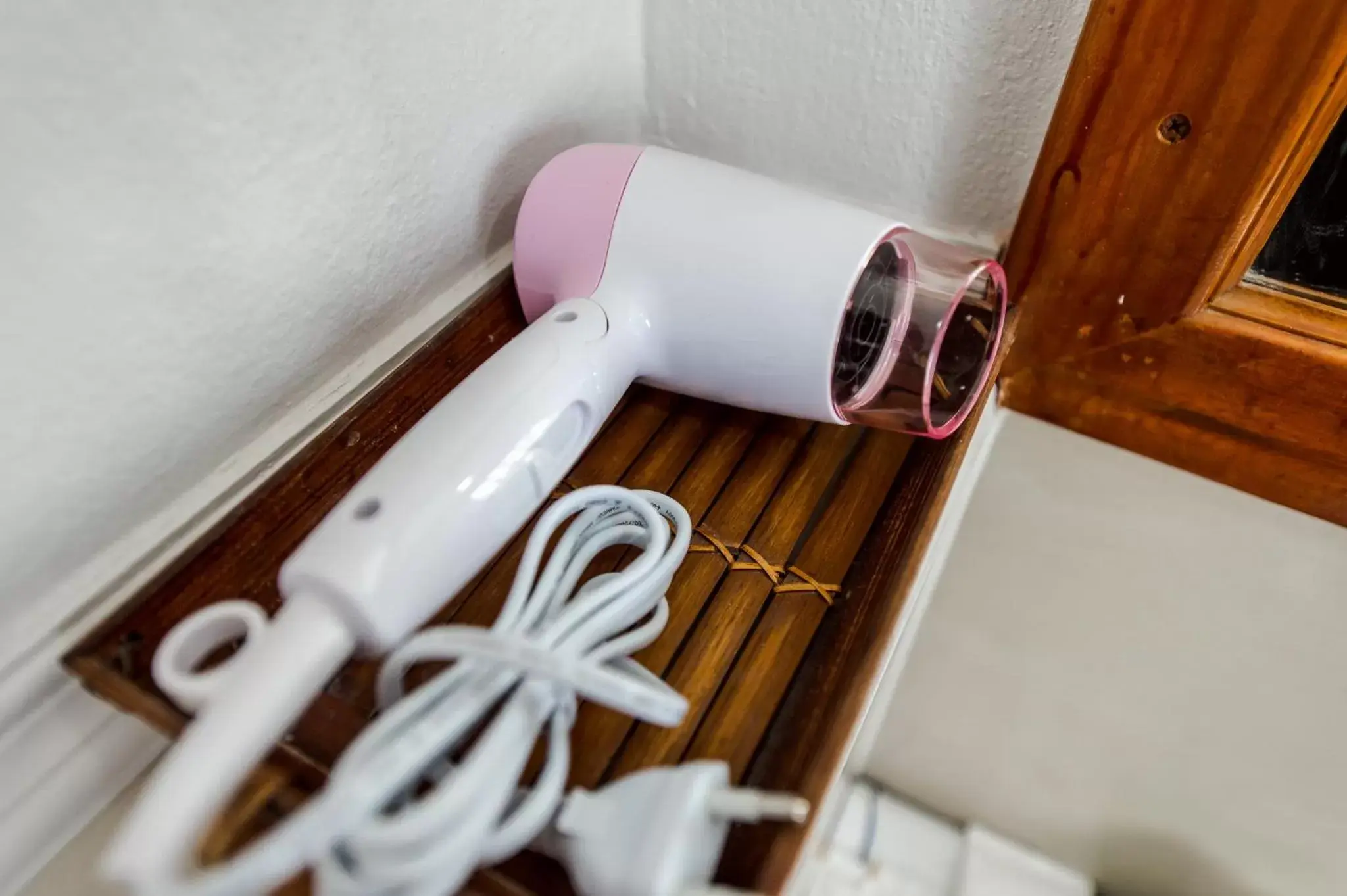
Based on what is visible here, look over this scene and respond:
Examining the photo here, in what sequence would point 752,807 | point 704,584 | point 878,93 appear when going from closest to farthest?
point 752,807, point 704,584, point 878,93

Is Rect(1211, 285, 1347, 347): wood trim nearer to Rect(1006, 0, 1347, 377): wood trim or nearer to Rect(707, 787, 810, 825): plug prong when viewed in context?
Rect(1006, 0, 1347, 377): wood trim

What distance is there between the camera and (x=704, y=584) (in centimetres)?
48

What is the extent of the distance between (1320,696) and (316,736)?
0.62 metres

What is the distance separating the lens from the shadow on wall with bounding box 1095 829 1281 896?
0.61 meters

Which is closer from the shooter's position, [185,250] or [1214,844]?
[185,250]

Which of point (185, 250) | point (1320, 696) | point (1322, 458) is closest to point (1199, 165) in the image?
point (1322, 458)

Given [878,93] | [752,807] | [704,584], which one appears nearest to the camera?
[752,807]

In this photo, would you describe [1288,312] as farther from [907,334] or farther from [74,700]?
[74,700]

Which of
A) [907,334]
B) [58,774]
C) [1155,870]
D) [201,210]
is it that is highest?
[201,210]

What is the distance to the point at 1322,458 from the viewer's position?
58 cm

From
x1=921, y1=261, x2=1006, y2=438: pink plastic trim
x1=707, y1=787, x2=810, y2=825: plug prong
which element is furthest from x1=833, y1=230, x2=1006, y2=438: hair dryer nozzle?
x1=707, y1=787, x2=810, y2=825: plug prong

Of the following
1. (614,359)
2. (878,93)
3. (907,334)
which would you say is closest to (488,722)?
(614,359)

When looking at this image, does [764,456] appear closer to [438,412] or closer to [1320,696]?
[438,412]

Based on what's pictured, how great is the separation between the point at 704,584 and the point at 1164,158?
0.36 metres
